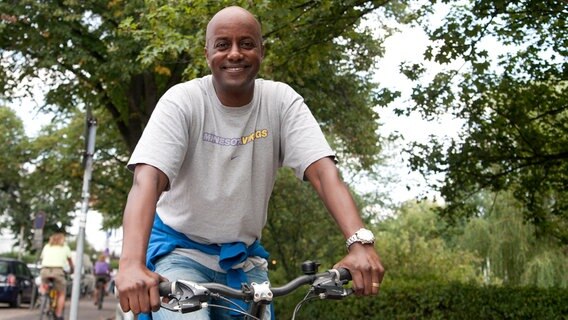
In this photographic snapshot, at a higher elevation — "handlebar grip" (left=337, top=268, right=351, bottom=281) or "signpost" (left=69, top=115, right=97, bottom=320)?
"signpost" (left=69, top=115, right=97, bottom=320)

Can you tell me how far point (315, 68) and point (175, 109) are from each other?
8.76m

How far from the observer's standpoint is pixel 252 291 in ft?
7.89

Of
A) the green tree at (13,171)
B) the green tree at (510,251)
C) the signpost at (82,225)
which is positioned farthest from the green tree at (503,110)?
the green tree at (13,171)

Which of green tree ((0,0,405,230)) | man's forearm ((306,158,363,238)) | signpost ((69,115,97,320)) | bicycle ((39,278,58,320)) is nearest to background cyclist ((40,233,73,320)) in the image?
bicycle ((39,278,58,320))

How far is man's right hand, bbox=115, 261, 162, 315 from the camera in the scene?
2.24 meters

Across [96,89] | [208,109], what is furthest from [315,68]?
[208,109]

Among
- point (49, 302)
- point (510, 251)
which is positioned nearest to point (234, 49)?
point (49, 302)

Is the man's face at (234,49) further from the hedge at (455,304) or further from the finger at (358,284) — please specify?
the hedge at (455,304)

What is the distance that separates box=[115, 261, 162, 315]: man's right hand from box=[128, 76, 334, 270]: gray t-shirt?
0.67 meters

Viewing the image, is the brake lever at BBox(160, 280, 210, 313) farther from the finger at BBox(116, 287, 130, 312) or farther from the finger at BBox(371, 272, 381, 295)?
the finger at BBox(371, 272, 381, 295)

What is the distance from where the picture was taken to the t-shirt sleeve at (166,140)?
2729 millimetres

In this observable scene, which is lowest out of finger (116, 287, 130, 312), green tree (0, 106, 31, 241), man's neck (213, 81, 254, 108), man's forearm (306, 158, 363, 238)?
finger (116, 287, 130, 312)

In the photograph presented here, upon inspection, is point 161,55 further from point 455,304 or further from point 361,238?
point 361,238

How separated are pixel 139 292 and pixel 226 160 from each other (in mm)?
840
